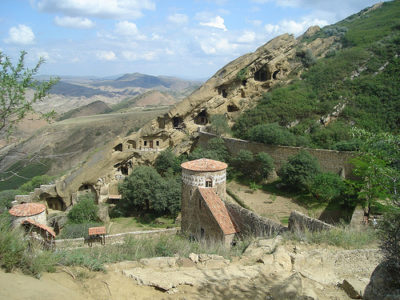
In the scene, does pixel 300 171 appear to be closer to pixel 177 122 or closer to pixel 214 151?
pixel 214 151

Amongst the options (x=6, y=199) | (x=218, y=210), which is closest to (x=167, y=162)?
(x=6, y=199)

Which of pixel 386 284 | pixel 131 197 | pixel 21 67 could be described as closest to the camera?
pixel 386 284

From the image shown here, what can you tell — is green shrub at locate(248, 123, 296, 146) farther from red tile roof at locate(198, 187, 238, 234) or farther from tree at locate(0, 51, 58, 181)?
tree at locate(0, 51, 58, 181)

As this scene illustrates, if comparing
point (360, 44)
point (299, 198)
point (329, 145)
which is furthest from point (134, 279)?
point (360, 44)

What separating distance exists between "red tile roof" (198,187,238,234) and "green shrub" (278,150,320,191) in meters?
7.05

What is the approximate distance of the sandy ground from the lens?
55.3ft

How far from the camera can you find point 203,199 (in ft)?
43.1

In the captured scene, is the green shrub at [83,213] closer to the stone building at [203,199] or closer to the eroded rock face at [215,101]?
the eroded rock face at [215,101]

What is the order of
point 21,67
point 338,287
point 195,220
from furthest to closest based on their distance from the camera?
point 195,220 → point 21,67 → point 338,287

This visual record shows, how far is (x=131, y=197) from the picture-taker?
21.9m

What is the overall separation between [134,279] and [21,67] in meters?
5.53

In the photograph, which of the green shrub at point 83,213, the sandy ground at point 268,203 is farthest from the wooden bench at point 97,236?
the sandy ground at point 268,203

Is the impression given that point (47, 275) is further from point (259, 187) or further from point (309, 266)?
point (259, 187)

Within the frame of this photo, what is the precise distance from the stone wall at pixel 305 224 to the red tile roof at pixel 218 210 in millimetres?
2871
